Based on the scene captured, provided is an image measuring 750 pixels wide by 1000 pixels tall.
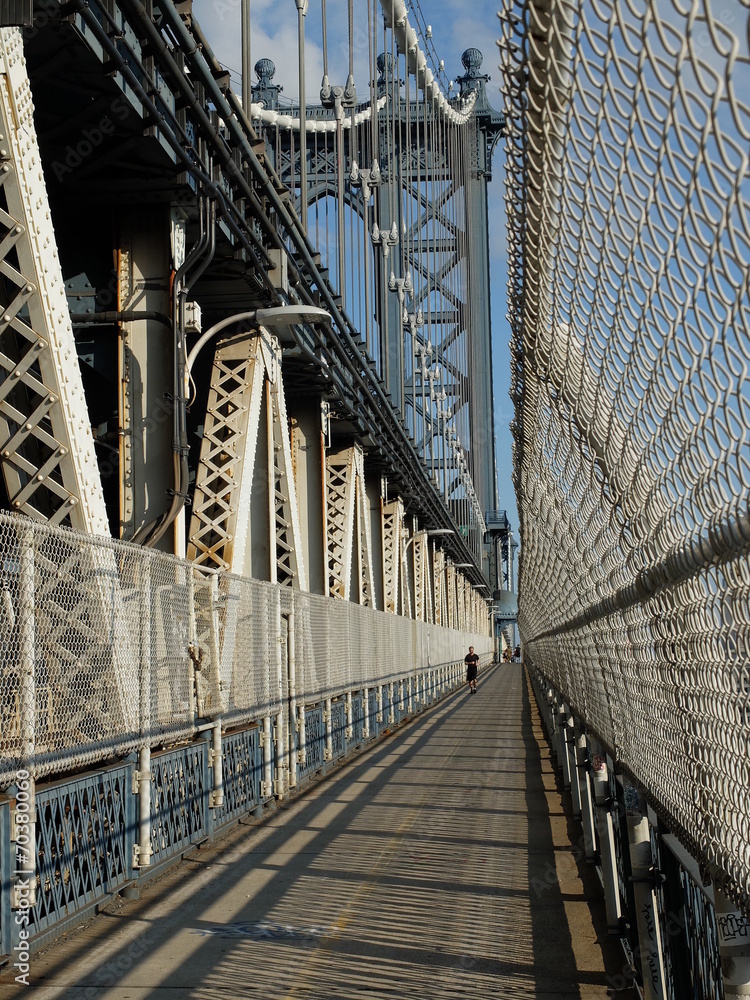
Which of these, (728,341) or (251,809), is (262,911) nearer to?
(251,809)

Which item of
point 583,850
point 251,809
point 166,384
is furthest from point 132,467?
point 583,850

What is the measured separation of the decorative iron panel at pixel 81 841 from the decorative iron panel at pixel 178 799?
1.65 feet

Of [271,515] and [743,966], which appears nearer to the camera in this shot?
[743,966]

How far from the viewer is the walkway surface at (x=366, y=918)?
17.3ft

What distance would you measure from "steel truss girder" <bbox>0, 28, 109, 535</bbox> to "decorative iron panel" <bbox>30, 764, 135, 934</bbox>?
5.87ft

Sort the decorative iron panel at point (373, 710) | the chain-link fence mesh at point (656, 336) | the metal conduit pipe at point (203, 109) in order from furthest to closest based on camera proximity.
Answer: the decorative iron panel at point (373, 710), the metal conduit pipe at point (203, 109), the chain-link fence mesh at point (656, 336)

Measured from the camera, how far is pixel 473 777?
523 inches

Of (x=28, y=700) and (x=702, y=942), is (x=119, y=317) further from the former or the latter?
(x=702, y=942)

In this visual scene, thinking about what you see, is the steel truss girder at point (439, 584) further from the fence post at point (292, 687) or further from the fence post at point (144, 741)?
the fence post at point (144, 741)

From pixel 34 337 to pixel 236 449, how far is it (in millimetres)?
6398

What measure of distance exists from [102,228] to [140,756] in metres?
6.41

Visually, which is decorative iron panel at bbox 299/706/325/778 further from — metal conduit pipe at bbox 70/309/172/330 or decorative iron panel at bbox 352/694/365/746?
metal conduit pipe at bbox 70/309/172/330

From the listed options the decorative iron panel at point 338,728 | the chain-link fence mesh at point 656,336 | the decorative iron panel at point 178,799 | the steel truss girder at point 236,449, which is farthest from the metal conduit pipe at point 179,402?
the chain-link fence mesh at point 656,336

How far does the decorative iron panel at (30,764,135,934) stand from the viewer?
578 cm
